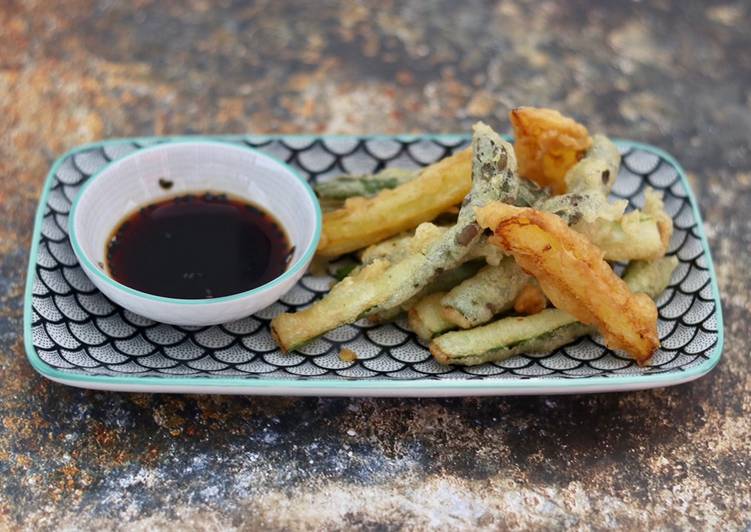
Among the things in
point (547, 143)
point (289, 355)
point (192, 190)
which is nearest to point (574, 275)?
point (547, 143)

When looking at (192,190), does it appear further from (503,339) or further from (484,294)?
Answer: (503,339)

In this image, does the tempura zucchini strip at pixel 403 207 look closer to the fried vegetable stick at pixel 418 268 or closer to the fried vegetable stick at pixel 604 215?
the fried vegetable stick at pixel 418 268

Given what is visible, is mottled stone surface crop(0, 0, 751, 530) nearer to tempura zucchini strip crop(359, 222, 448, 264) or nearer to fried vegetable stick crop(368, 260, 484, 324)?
→ fried vegetable stick crop(368, 260, 484, 324)

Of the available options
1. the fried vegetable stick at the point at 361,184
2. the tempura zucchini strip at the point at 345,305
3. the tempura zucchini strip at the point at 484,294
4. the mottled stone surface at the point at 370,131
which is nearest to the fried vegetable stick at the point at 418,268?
the tempura zucchini strip at the point at 345,305

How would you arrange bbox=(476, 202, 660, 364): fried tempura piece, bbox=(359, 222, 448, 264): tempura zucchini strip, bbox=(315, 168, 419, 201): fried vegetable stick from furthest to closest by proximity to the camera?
bbox=(315, 168, 419, 201): fried vegetable stick < bbox=(359, 222, 448, 264): tempura zucchini strip < bbox=(476, 202, 660, 364): fried tempura piece

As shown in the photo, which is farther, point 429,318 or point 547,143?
point 547,143

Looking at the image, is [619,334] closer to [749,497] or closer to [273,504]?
[749,497]

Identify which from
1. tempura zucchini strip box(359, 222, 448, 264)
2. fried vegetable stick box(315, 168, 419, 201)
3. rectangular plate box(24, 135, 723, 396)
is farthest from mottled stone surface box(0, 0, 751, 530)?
fried vegetable stick box(315, 168, 419, 201)
